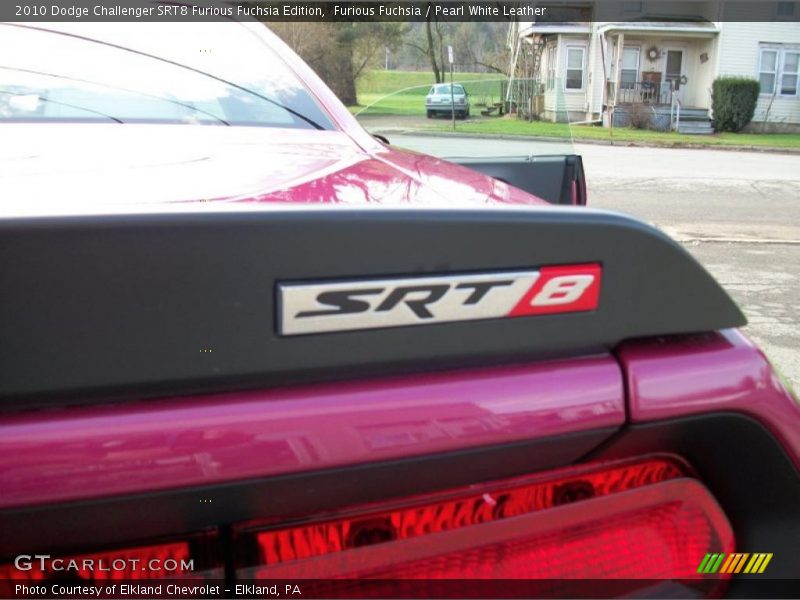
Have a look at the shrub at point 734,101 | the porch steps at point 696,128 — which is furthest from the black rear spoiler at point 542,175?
the shrub at point 734,101

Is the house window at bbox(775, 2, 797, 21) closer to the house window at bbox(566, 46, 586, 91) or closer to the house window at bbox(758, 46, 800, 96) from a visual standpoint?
the house window at bbox(758, 46, 800, 96)

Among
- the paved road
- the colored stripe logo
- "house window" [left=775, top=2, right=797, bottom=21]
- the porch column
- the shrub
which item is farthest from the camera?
the porch column

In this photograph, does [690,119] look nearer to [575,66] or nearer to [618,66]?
[618,66]

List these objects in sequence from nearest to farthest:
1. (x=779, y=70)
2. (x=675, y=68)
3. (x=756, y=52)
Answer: (x=756, y=52) → (x=779, y=70) → (x=675, y=68)

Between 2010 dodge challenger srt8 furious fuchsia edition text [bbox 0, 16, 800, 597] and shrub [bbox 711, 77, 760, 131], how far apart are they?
31.2 m

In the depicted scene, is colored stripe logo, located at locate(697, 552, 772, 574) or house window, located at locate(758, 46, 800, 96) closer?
colored stripe logo, located at locate(697, 552, 772, 574)

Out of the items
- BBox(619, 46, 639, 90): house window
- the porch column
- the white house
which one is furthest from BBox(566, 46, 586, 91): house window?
the porch column

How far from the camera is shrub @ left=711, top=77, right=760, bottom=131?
28.5m

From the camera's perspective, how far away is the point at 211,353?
0.80 m

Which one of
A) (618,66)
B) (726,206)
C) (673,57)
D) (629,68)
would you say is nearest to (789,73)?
(673,57)

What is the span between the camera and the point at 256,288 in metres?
0.80

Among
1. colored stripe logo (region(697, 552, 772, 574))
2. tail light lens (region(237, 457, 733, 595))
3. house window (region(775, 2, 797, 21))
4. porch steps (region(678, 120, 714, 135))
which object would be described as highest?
house window (region(775, 2, 797, 21))

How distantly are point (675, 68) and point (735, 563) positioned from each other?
3489 centimetres

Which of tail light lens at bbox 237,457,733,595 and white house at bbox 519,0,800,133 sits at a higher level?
white house at bbox 519,0,800,133
